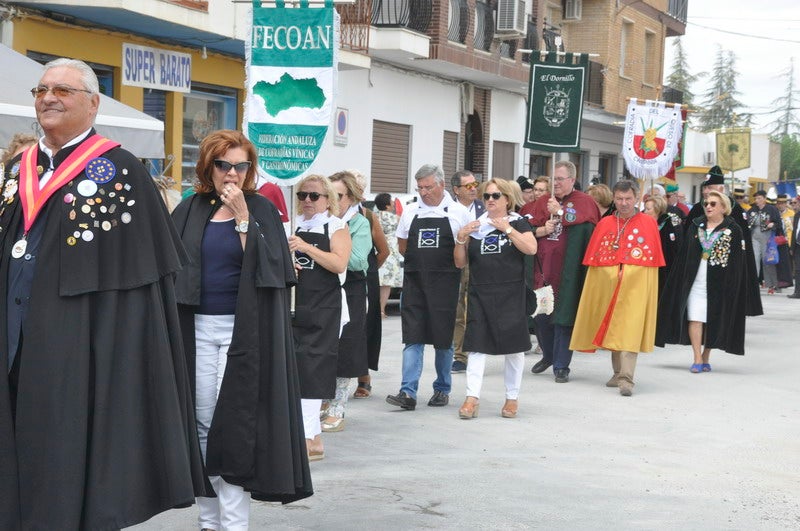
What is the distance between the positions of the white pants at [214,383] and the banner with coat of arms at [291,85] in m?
3.33

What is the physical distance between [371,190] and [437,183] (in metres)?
15.3

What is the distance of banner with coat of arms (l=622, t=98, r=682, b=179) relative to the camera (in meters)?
17.0

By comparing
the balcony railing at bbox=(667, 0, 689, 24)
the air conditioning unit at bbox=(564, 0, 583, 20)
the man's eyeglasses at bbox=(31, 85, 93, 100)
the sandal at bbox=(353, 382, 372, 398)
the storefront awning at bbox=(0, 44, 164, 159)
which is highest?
the balcony railing at bbox=(667, 0, 689, 24)

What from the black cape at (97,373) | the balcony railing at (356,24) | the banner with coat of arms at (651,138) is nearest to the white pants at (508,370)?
the black cape at (97,373)

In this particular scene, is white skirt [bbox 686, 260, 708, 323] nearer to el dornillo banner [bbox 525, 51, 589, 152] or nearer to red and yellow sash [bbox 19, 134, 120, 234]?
el dornillo banner [bbox 525, 51, 589, 152]

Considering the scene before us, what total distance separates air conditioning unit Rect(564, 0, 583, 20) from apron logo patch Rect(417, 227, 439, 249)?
1096 inches

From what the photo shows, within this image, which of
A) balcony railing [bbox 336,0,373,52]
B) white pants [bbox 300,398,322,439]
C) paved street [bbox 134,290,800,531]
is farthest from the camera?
balcony railing [bbox 336,0,373,52]

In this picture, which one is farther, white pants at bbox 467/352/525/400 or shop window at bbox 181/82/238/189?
shop window at bbox 181/82/238/189

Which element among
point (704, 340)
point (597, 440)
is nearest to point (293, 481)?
point (597, 440)

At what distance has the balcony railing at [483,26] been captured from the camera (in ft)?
95.3

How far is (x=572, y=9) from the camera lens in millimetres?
36906

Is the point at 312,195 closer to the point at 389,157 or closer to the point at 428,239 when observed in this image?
the point at 428,239

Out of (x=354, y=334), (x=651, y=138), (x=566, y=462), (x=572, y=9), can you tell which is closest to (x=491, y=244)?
(x=354, y=334)

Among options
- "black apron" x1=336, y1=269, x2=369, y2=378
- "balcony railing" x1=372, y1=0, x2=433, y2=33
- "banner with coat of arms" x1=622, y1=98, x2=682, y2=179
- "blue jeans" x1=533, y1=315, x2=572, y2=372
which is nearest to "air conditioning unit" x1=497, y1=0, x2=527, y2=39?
"balcony railing" x1=372, y1=0, x2=433, y2=33
